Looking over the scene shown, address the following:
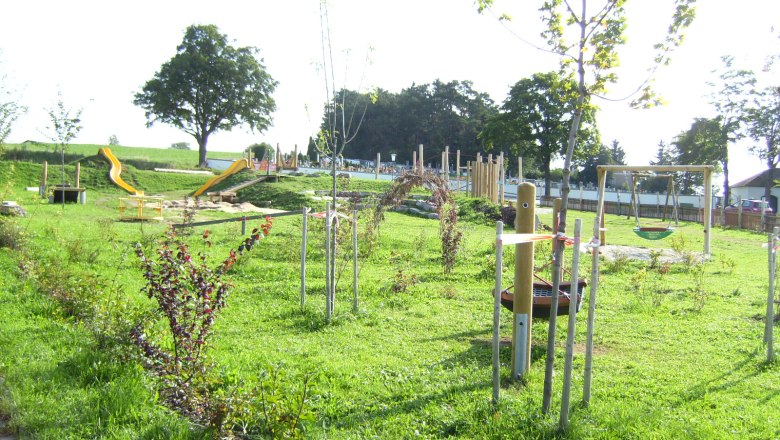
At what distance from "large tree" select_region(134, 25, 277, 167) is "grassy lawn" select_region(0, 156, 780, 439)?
150ft

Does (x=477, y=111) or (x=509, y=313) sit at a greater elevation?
(x=477, y=111)

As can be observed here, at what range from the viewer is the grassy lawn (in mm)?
4215

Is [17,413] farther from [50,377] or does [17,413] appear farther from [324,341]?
[324,341]

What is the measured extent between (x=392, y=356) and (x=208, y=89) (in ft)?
173

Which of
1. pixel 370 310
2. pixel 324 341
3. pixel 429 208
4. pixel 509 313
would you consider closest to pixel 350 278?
pixel 370 310

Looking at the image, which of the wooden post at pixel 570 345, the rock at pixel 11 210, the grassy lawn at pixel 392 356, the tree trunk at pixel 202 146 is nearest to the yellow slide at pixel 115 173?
the rock at pixel 11 210

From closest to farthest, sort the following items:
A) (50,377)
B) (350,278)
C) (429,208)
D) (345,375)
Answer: (50,377) < (345,375) < (350,278) < (429,208)

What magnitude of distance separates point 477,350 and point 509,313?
2.22 m

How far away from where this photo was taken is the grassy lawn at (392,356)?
4215mm

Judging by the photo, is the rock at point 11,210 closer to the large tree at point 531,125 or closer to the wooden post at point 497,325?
the wooden post at point 497,325

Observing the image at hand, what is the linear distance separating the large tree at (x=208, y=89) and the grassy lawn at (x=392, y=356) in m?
45.6

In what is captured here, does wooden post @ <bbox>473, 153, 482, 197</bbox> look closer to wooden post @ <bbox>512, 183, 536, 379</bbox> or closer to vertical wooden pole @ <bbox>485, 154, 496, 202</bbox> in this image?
vertical wooden pole @ <bbox>485, 154, 496, 202</bbox>

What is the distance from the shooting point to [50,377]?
4723 mm

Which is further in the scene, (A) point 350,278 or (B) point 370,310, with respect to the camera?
(A) point 350,278
